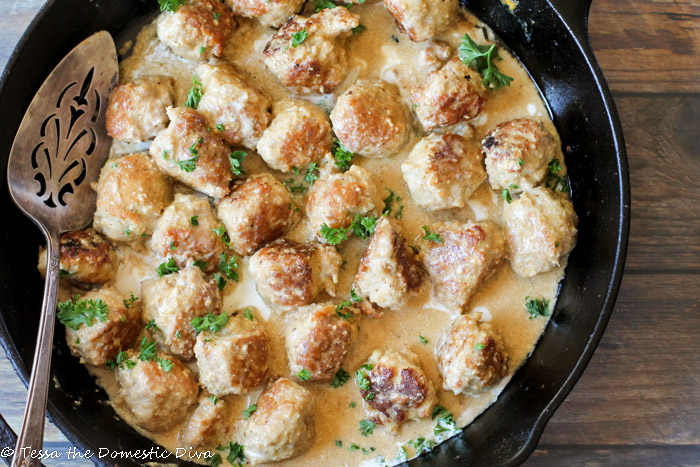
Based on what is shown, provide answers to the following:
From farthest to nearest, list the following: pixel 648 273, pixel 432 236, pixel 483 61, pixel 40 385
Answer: pixel 648 273 → pixel 483 61 → pixel 432 236 → pixel 40 385

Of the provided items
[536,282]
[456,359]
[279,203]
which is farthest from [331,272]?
[536,282]

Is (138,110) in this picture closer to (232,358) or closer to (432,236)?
(232,358)

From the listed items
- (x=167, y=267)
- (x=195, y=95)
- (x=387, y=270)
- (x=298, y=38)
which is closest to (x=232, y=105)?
(x=195, y=95)

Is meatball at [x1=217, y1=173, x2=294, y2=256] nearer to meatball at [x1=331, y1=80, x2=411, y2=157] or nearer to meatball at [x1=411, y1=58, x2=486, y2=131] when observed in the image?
meatball at [x1=331, y1=80, x2=411, y2=157]

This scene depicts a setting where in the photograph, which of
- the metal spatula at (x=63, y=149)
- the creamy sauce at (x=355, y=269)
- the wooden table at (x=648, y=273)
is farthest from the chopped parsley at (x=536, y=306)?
the metal spatula at (x=63, y=149)

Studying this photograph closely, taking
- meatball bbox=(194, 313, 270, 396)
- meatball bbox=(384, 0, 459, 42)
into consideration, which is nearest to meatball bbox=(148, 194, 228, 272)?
meatball bbox=(194, 313, 270, 396)

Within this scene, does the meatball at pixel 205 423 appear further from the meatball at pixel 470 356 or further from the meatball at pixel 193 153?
the meatball at pixel 470 356

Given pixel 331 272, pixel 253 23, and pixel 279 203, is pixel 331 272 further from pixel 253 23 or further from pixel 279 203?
pixel 253 23
